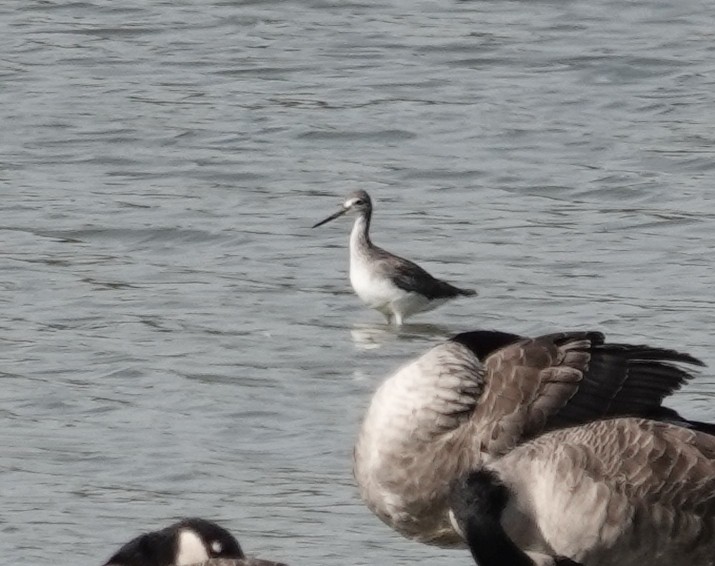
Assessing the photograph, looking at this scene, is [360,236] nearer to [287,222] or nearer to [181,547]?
[287,222]

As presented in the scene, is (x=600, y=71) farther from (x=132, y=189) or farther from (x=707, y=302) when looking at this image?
(x=707, y=302)

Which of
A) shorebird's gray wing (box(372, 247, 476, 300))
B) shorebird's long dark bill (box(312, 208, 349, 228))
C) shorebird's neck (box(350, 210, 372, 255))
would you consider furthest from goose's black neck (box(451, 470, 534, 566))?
shorebird's long dark bill (box(312, 208, 349, 228))

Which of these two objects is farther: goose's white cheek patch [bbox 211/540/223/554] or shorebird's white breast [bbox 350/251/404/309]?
shorebird's white breast [bbox 350/251/404/309]

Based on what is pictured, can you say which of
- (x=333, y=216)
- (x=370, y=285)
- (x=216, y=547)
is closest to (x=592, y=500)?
(x=216, y=547)

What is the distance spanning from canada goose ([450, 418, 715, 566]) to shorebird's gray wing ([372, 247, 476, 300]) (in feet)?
17.7

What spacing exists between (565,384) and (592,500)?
582 millimetres

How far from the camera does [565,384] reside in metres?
7.18

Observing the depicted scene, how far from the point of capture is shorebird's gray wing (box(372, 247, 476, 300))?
486 inches

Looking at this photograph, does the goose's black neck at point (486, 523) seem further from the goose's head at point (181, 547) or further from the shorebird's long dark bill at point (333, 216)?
the shorebird's long dark bill at point (333, 216)

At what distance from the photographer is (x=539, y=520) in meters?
6.73

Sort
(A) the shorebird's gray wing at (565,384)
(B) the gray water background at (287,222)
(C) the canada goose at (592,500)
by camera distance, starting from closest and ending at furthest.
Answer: (C) the canada goose at (592,500) → (A) the shorebird's gray wing at (565,384) → (B) the gray water background at (287,222)

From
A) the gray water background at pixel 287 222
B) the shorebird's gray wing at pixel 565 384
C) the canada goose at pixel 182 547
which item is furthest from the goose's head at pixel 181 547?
the gray water background at pixel 287 222

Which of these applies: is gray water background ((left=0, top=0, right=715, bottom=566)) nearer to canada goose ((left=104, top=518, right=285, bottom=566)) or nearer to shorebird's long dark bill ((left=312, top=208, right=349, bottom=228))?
shorebird's long dark bill ((left=312, top=208, right=349, bottom=228))

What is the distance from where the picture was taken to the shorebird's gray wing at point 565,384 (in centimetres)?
713
